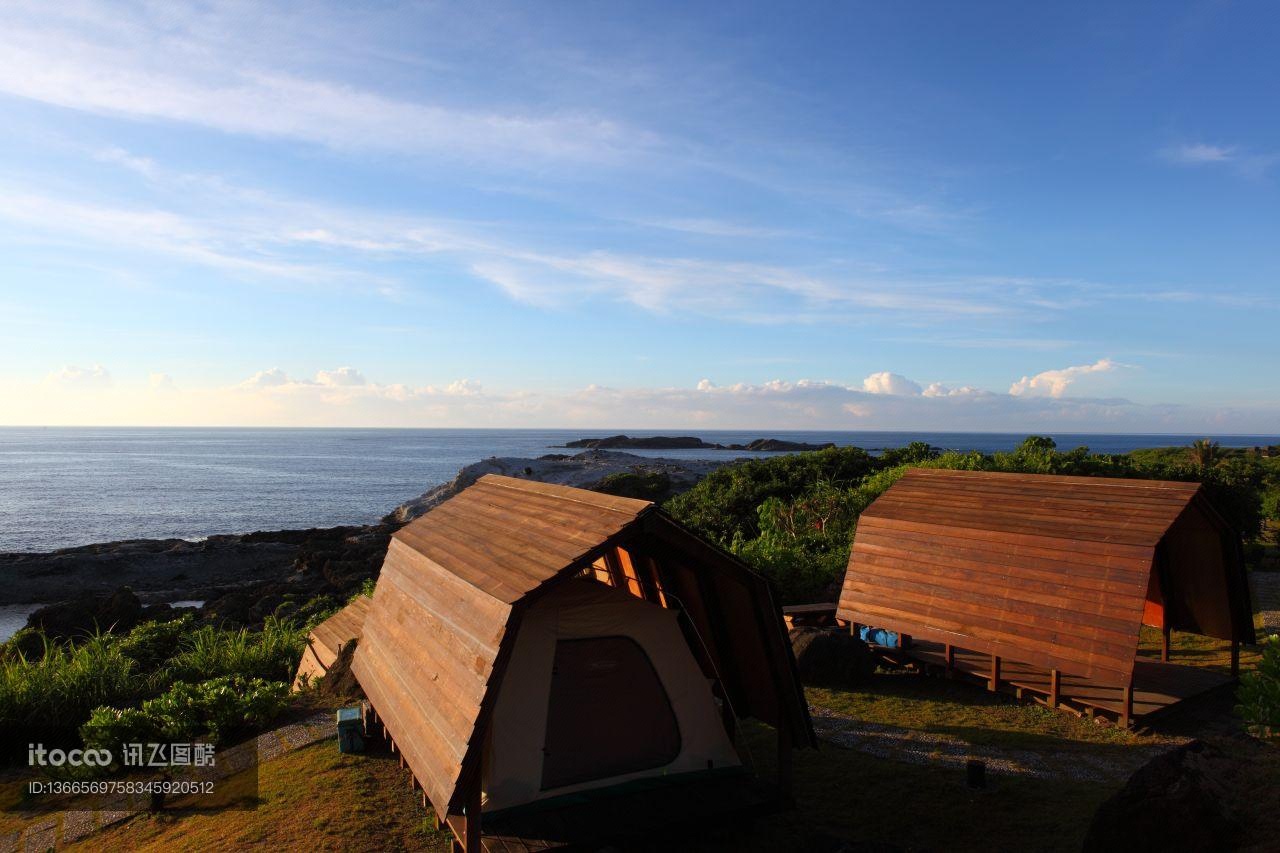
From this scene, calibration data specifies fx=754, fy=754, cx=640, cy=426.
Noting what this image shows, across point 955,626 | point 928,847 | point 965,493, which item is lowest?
point 928,847

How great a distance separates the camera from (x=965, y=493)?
13.6 meters

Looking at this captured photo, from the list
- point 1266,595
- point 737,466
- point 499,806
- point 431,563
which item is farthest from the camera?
point 737,466

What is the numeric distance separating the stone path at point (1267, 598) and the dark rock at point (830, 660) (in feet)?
28.2

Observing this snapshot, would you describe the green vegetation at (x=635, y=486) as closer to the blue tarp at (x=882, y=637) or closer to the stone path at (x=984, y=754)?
the blue tarp at (x=882, y=637)

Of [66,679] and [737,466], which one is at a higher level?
[737,466]

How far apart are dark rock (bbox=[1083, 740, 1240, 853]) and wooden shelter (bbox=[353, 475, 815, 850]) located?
8.72 ft

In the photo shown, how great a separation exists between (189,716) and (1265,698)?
482 inches

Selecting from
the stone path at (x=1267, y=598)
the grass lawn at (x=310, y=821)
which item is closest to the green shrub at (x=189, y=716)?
the grass lawn at (x=310, y=821)

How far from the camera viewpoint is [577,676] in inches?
292

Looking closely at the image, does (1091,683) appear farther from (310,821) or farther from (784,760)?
(310,821)

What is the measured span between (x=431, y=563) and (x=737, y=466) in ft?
74.1

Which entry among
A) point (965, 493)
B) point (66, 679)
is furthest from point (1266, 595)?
point (66, 679)

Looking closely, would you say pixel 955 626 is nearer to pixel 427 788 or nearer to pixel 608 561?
pixel 608 561

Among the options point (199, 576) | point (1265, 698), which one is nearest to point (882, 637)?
point (1265, 698)
